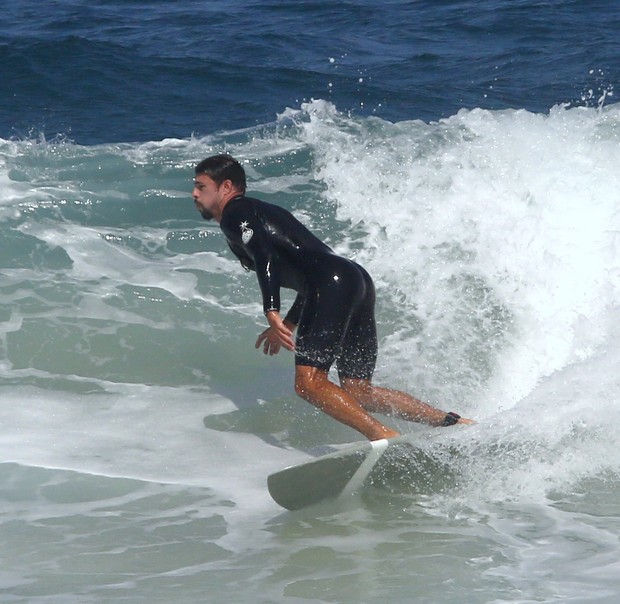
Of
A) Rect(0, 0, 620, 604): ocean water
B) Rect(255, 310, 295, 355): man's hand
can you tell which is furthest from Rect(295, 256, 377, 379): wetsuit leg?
Rect(0, 0, 620, 604): ocean water

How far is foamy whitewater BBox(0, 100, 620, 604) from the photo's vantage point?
168 inches

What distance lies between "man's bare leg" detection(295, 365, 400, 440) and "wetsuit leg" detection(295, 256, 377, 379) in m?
0.05

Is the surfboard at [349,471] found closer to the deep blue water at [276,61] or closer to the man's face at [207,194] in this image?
the man's face at [207,194]

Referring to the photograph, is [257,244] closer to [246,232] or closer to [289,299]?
[246,232]

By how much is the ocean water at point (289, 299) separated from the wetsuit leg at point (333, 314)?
2.04 feet

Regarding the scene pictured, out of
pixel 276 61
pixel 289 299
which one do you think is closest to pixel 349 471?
pixel 289 299

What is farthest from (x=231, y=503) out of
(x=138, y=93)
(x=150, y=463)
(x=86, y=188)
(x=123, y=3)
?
(x=123, y=3)

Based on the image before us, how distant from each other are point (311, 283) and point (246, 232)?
1.33 ft

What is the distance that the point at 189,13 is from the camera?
51.6 ft

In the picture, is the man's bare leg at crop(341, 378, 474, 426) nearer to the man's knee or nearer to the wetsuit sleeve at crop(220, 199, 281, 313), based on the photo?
the man's knee

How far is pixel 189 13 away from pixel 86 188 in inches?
300

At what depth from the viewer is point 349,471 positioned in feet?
16.0

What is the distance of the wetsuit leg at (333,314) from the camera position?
205 inches

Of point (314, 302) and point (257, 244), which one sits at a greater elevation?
point (257, 244)
